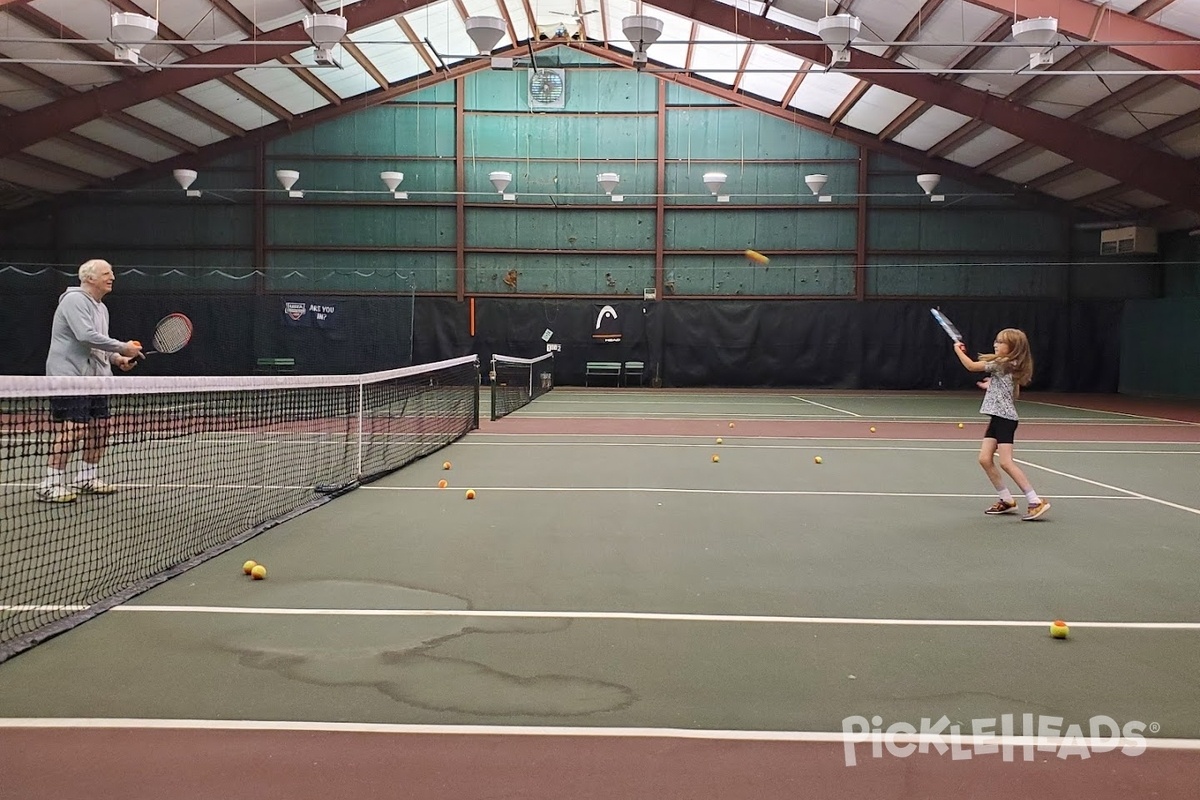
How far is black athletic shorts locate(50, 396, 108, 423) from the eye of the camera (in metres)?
5.22

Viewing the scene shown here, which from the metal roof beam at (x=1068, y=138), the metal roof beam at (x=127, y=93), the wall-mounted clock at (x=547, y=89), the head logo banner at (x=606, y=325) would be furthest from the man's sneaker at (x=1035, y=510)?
the wall-mounted clock at (x=547, y=89)

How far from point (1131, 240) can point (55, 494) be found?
70.3ft

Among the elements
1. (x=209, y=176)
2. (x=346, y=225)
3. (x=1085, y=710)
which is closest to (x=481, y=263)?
(x=346, y=225)

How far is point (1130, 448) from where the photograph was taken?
30.9ft

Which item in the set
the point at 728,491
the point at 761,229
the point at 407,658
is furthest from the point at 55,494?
the point at 761,229

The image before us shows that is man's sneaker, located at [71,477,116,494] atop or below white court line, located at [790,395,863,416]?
atop

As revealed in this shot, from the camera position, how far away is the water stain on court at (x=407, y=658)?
2521 mm

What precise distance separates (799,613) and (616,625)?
700 mm

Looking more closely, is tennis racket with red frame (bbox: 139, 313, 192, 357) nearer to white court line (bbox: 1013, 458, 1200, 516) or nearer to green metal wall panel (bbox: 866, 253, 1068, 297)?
white court line (bbox: 1013, 458, 1200, 516)

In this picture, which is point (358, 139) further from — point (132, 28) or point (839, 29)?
point (839, 29)

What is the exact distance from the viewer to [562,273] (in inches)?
876

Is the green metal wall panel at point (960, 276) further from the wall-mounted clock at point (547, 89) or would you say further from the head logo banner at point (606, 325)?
the wall-mounted clock at point (547, 89)

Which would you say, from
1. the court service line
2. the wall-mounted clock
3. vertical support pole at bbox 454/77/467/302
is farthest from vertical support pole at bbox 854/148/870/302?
the court service line

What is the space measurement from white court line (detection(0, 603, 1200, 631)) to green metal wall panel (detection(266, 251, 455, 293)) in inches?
753
